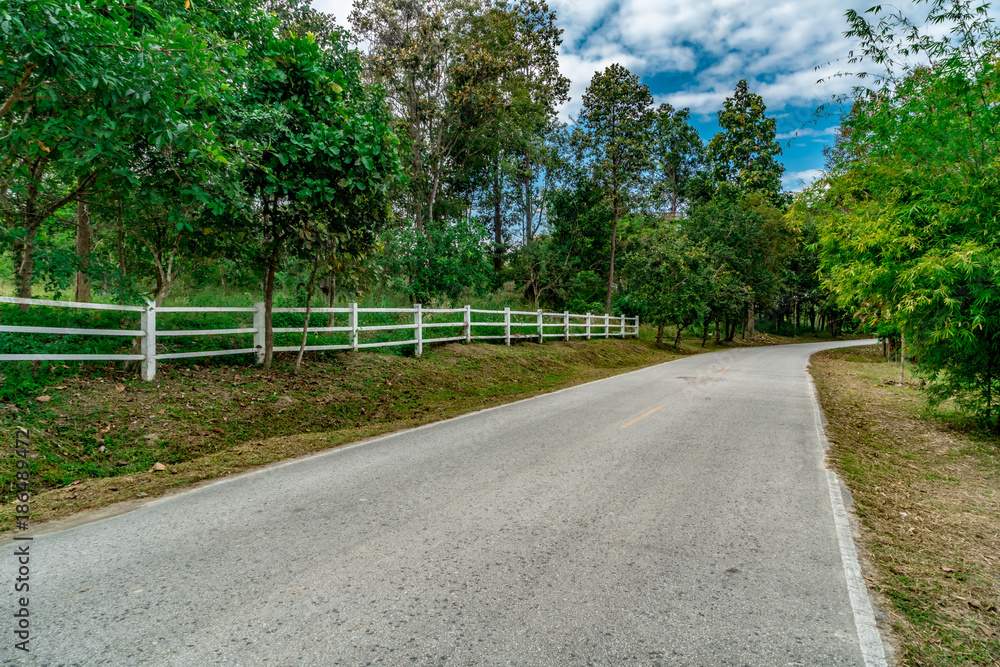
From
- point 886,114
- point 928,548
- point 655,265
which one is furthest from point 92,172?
point 655,265

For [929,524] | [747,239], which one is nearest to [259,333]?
[929,524]

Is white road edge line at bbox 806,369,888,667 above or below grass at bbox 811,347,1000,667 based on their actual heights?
above

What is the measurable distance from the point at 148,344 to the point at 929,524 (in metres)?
9.21

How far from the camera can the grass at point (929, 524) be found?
9.07 ft

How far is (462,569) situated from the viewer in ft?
10.6

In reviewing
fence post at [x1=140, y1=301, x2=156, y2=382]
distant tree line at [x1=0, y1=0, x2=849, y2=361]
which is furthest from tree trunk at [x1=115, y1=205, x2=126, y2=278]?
fence post at [x1=140, y1=301, x2=156, y2=382]

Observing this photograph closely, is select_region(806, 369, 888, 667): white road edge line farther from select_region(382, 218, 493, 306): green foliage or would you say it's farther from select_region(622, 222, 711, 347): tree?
select_region(622, 222, 711, 347): tree

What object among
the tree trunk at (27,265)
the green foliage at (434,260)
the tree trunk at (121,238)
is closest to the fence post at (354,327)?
the tree trunk at (121,238)

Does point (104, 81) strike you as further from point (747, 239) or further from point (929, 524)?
point (747, 239)

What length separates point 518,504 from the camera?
4410 millimetres

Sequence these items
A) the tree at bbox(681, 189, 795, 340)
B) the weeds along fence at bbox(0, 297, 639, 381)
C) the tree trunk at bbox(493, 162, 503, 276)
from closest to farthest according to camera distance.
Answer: the weeds along fence at bbox(0, 297, 639, 381) < the tree trunk at bbox(493, 162, 503, 276) < the tree at bbox(681, 189, 795, 340)

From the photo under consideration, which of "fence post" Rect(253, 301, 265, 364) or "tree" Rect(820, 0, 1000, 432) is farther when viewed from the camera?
"fence post" Rect(253, 301, 265, 364)

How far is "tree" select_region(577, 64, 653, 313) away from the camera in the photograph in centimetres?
2802

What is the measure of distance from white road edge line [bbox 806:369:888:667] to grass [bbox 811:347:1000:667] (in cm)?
9
